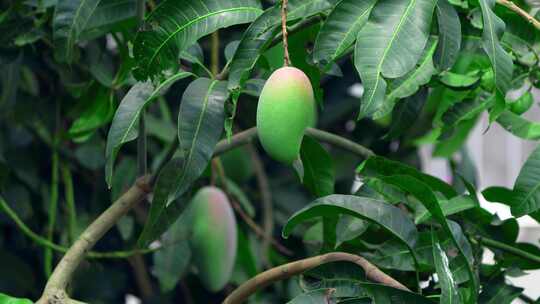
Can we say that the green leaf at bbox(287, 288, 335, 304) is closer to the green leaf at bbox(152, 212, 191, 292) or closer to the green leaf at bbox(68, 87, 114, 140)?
the green leaf at bbox(68, 87, 114, 140)

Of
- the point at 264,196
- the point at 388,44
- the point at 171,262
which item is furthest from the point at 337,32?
the point at 264,196

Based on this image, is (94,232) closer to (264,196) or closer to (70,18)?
(70,18)

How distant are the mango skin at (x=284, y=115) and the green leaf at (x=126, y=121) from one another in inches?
4.5

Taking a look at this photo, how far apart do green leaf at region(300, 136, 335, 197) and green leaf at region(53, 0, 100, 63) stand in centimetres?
21

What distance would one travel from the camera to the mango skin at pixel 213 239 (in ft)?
3.92

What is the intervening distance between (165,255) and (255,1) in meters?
0.73

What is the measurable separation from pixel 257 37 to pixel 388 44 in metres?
0.11

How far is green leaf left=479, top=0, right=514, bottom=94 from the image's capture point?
0.66m

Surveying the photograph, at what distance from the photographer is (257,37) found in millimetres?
711

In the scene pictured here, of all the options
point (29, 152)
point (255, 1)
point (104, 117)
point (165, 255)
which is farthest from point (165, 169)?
point (29, 152)

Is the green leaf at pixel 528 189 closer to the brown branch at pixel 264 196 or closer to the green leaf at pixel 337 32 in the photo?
the green leaf at pixel 337 32

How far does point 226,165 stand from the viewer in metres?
1.66

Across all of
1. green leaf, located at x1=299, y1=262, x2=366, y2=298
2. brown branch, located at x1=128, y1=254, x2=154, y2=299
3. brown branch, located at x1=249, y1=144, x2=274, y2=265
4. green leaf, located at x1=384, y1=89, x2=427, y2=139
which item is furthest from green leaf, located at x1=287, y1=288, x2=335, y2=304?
brown branch, located at x1=128, y1=254, x2=154, y2=299

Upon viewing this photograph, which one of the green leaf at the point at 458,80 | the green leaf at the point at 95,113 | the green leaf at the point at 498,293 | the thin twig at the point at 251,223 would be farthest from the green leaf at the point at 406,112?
the thin twig at the point at 251,223
